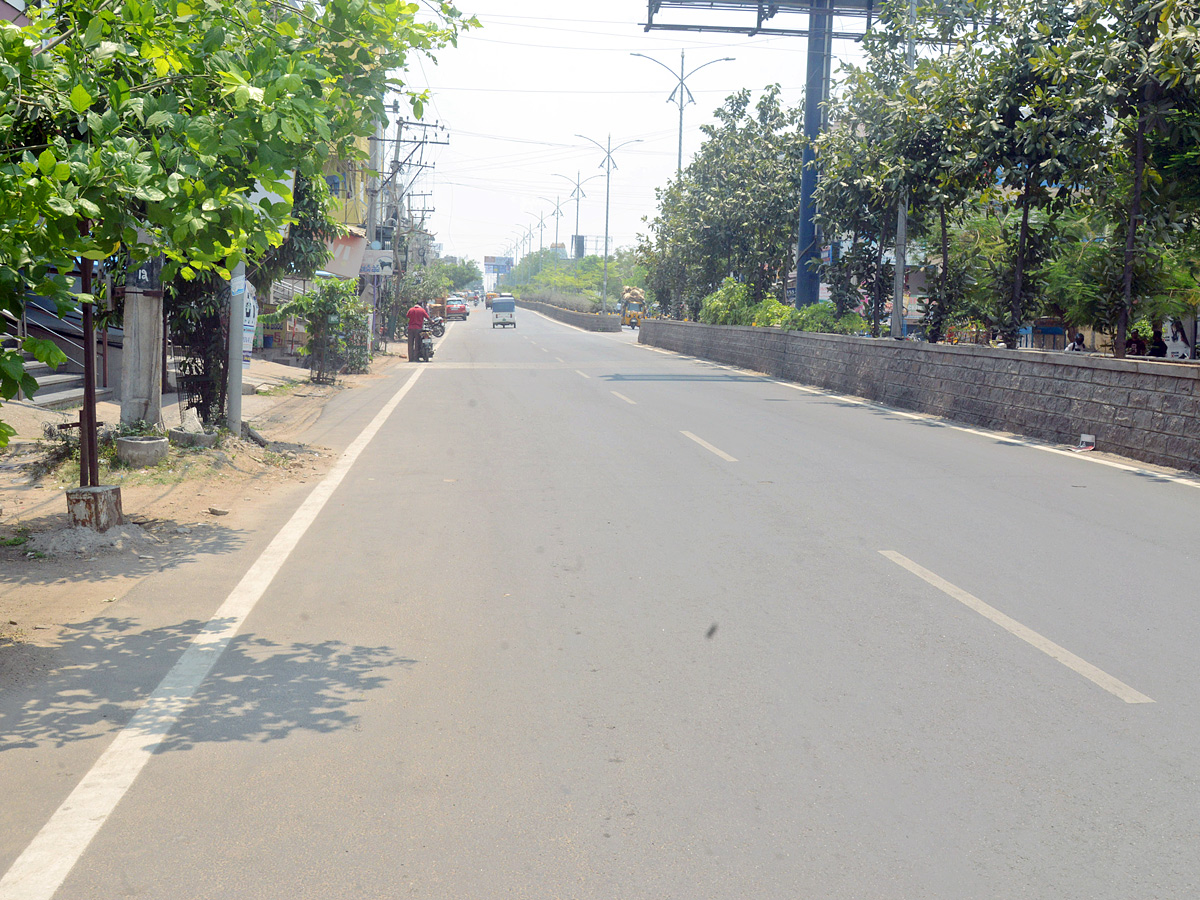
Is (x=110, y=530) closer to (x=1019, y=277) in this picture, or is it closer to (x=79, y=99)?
(x=79, y=99)

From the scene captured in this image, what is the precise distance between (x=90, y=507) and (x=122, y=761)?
3904 mm

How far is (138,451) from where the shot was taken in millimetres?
10188

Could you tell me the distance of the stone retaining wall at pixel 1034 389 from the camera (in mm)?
12078

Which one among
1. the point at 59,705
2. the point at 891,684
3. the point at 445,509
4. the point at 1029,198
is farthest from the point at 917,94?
the point at 59,705

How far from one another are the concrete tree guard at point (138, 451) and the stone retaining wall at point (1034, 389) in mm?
10324

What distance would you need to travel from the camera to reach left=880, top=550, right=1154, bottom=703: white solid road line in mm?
4918

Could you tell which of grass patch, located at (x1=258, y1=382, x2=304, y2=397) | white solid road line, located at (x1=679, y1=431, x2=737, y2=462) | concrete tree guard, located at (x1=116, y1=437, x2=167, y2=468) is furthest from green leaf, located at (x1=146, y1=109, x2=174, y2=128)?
grass patch, located at (x1=258, y1=382, x2=304, y2=397)

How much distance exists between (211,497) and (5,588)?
3060 millimetres

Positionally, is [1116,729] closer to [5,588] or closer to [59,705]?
[59,705]

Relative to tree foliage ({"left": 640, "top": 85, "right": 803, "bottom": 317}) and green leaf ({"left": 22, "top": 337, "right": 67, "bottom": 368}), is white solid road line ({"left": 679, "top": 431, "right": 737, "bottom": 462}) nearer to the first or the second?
green leaf ({"left": 22, "top": 337, "right": 67, "bottom": 368})

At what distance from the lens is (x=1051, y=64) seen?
15.0 m

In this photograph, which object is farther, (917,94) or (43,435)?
(917,94)

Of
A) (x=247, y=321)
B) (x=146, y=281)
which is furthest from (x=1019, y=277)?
(x=146, y=281)

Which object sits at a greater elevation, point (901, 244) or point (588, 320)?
point (901, 244)
